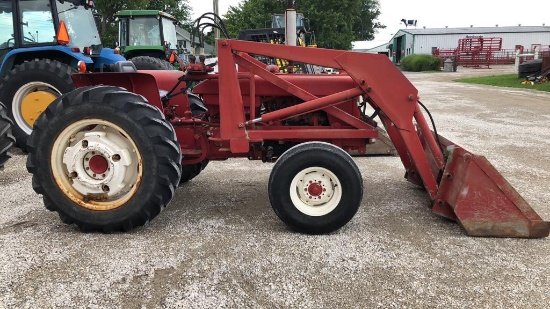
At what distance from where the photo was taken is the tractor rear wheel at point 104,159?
3.42 meters

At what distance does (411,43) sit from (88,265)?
50.9 meters

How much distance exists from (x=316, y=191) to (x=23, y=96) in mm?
5300

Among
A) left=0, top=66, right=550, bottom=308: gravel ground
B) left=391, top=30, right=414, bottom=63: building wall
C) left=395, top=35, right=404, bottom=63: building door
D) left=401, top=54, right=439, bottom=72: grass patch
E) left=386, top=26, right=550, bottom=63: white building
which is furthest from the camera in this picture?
left=395, top=35, right=404, bottom=63: building door

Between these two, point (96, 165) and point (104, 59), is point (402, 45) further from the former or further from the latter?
point (96, 165)

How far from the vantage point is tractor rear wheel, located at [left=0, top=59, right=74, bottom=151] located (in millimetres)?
6465

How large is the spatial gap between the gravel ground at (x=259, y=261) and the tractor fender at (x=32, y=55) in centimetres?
310

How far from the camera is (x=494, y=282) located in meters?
2.79

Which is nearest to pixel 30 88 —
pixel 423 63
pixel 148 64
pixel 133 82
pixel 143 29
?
pixel 148 64

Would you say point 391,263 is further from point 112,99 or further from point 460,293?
point 112,99

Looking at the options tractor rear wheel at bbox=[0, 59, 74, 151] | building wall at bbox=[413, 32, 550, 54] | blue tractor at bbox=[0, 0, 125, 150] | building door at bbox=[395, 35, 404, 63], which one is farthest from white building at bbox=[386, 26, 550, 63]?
tractor rear wheel at bbox=[0, 59, 74, 151]

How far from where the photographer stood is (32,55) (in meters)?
7.07

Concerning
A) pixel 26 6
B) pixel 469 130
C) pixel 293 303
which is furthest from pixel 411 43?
pixel 293 303

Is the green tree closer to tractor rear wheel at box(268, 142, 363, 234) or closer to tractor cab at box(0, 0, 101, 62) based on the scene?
tractor cab at box(0, 0, 101, 62)

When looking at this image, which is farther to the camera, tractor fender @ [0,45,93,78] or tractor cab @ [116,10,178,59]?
tractor cab @ [116,10,178,59]
